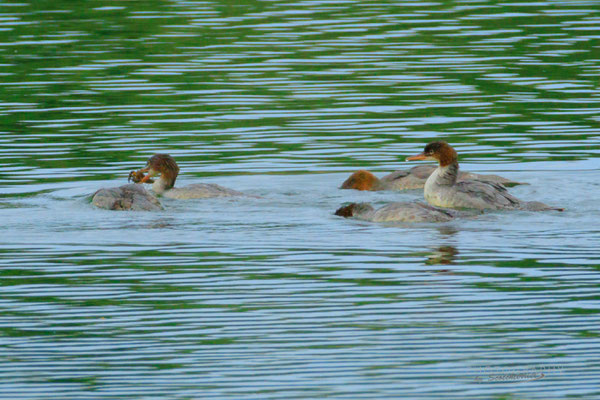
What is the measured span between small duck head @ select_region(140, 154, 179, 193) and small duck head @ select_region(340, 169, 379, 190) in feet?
7.04

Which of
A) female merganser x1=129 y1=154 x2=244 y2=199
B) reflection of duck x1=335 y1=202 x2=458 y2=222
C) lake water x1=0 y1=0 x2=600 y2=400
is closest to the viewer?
lake water x1=0 y1=0 x2=600 y2=400

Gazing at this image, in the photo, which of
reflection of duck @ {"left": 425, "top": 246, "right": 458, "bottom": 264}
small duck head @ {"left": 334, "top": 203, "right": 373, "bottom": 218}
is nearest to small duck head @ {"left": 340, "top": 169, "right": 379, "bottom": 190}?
small duck head @ {"left": 334, "top": 203, "right": 373, "bottom": 218}

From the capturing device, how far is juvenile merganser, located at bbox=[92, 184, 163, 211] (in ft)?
54.2

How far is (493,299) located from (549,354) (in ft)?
5.44

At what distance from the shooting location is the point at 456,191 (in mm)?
16859

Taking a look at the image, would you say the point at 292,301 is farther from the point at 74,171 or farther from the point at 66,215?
the point at 74,171

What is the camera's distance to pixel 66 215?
16.0 metres

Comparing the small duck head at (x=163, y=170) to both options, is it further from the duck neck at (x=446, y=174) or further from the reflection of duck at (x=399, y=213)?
the duck neck at (x=446, y=174)

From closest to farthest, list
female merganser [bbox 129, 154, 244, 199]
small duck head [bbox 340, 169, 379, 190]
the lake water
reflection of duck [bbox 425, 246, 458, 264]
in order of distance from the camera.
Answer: the lake water, reflection of duck [bbox 425, 246, 458, 264], female merganser [bbox 129, 154, 244, 199], small duck head [bbox 340, 169, 379, 190]

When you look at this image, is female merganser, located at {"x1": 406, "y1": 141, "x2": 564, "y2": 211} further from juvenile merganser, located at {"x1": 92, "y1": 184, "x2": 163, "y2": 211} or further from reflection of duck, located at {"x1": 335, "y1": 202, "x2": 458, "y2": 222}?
juvenile merganser, located at {"x1": 92, "y1": 184, "x2": 163, "y2": 211}

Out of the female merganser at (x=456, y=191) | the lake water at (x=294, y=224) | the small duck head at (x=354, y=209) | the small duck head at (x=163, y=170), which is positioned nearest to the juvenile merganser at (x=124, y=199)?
the lake water at (x=294, y=224)

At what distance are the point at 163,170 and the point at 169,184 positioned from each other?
0.20 meters

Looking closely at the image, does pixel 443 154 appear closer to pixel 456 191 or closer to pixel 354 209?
pixel 456 191

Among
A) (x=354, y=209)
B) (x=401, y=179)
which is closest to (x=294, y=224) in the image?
(x=354, y=209)
